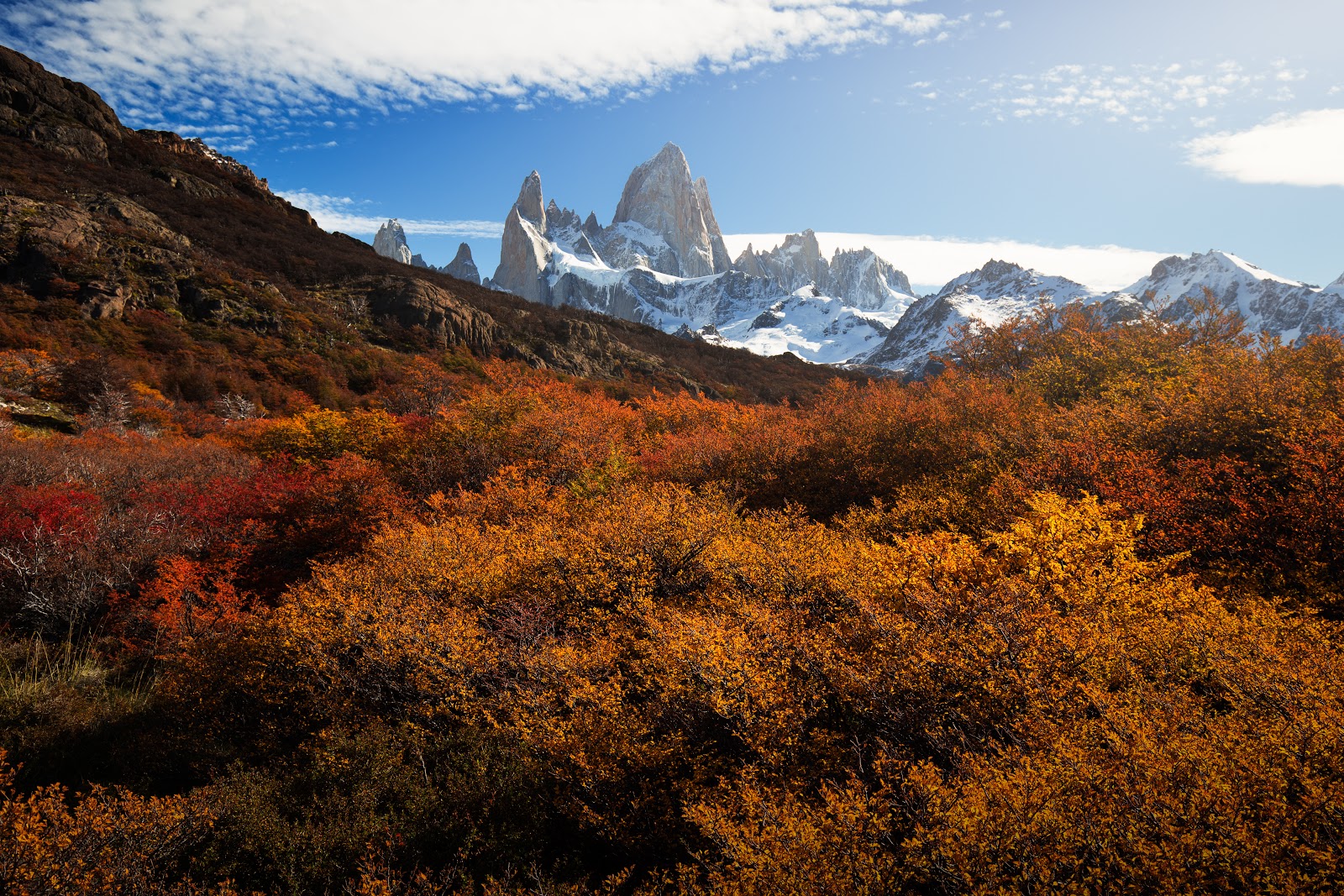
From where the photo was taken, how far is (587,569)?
14898 millimetres

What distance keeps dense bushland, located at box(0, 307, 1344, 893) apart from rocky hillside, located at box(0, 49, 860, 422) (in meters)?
22.8

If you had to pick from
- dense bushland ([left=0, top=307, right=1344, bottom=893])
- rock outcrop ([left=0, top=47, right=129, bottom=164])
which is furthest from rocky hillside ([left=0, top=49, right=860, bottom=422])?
dense bushland ([left=0, top=307, right=1344, bottom=893])

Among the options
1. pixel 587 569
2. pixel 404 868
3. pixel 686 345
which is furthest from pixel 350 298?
pixel 404 868

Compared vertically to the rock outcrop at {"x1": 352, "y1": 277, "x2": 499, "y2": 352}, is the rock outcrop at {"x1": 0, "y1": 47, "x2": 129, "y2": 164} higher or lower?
higher

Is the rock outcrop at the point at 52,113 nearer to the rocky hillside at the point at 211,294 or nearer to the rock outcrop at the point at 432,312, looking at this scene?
the rocky hillside at the point at 211,294

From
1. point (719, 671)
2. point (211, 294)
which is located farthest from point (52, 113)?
point (719, 671)

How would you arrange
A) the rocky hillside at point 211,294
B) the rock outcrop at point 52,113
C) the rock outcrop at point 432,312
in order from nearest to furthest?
1. the rocky hillside at point 211,294
2. the rock outcrop at point 52,113
3. the rock outcrop at point 432,312

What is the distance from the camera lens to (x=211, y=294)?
158ft

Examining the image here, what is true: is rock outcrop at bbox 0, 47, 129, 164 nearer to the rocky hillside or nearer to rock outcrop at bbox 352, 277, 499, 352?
the rocky hillside

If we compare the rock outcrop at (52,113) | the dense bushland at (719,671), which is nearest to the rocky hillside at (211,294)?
the rock outcrop at (52,113)

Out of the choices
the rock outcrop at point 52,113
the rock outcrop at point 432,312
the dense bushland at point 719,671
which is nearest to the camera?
the dense bushland at point 719,671

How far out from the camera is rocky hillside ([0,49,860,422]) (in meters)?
40.1

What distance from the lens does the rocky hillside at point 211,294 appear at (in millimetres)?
40125

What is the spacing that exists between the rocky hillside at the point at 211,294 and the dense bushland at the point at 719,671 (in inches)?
897
